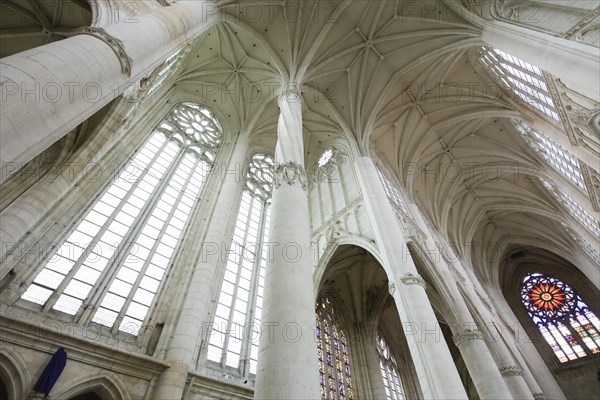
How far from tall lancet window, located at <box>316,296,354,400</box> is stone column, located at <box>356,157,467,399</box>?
477 cm

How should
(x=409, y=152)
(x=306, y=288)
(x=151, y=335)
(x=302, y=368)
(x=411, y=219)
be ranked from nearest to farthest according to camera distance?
(x=302, y=368), (x=306, y=288), (x=151, y=335), (x=411, y=219), (x=409, y=152)

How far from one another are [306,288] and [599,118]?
7.85m

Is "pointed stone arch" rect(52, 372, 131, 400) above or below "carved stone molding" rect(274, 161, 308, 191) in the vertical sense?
below

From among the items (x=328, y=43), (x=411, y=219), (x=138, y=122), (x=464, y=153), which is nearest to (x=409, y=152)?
(x=464, y=153)

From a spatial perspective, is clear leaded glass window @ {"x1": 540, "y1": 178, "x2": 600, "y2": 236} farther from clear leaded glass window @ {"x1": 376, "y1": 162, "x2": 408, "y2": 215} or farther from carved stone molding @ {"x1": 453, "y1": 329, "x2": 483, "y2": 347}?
carved stone molding @ {"x1": 453, "y1": 329, "x2": 483, "y2": 347}

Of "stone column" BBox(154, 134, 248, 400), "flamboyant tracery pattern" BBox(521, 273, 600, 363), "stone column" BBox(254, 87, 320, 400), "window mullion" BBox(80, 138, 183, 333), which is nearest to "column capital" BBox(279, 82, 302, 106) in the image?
"stone column" BBox(154, 134, 248, 400)

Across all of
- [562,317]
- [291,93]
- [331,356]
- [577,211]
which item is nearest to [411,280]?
[331,356]

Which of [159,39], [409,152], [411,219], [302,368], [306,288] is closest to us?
[302,368]

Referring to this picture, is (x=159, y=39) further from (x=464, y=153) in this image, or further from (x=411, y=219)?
(x=464, y=153)


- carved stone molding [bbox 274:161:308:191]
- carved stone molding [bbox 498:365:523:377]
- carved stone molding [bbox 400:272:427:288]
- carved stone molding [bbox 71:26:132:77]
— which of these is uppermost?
carved stone molding [bbox 274:161:308:191]

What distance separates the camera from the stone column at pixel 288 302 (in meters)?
3.67

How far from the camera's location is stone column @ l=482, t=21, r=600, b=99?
5883 millimetres

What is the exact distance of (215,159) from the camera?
506 inches

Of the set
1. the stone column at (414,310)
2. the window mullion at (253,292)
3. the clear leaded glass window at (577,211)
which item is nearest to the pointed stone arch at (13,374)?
the window mullion at (253,292)
